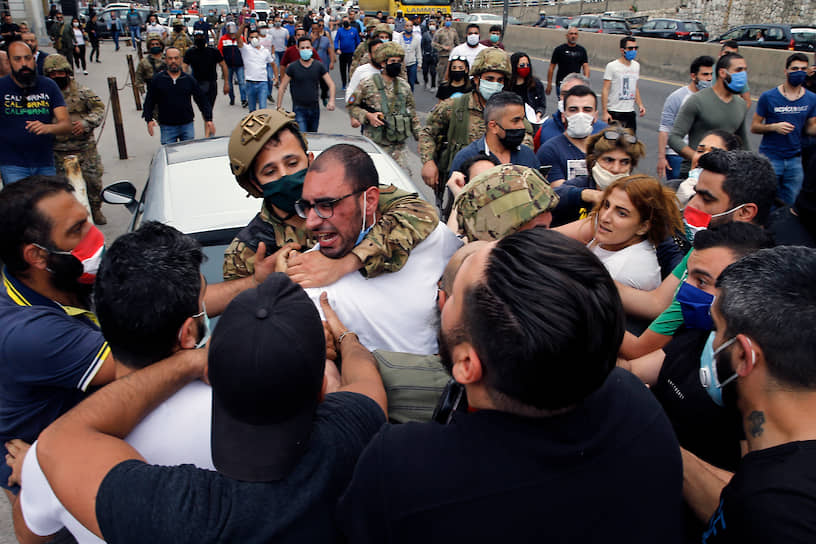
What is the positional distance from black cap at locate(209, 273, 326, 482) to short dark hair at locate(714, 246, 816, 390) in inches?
44.9

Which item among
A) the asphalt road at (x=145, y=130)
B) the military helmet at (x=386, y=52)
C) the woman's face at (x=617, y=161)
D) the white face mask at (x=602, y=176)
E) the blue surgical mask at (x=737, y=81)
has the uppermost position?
the military helmet at (x=386, y=52)

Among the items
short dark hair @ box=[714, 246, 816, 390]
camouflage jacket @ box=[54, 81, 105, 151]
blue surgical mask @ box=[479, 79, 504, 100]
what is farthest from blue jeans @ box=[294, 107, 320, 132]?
short dark hair @ box=[714, 246, 816, 390]

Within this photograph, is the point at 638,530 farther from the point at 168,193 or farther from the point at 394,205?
the point at 168,193

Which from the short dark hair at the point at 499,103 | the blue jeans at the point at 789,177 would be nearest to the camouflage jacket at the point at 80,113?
the short dark hair at the point at 499,103

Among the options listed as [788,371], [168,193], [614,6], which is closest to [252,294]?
[788,371]

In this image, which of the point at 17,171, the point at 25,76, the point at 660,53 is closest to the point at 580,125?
the point at 25,76

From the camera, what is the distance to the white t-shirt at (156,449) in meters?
1.48

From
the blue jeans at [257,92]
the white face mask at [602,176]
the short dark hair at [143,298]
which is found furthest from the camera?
the blue jeans at [257,92]

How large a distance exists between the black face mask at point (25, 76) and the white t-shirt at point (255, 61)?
237 inches

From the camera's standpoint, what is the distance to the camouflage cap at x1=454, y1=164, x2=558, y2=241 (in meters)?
2.58

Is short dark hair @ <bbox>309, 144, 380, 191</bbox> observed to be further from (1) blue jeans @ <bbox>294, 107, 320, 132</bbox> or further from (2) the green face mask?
(1) blue jeans @ <bbox>294, 107, 320, 132</bbox>

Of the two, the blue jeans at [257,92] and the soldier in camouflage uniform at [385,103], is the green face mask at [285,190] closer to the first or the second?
the soldier in camouflage uniform at [385,103]

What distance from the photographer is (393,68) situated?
6.76m

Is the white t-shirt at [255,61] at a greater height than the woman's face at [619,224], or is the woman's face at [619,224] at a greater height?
the white t-shirt at [255,61]
